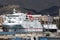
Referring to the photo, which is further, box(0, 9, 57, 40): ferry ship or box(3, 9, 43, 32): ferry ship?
box(3, 9, 43, 32): ferry ship

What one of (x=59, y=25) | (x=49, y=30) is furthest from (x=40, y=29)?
(x=59, y=25)

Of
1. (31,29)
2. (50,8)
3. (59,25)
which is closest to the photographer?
(31,29)

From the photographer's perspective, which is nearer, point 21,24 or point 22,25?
point 22,25

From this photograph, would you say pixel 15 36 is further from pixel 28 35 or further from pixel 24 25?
pixel 24 25

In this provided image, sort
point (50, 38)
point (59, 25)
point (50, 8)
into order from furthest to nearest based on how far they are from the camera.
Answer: point (50, 8), point (59, 25), point (50, 38)

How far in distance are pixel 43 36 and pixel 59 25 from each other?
5.39 meters

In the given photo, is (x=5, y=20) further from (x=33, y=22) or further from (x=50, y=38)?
(x=50, y=38)

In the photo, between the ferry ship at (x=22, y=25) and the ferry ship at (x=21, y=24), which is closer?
the ferry ship at (x=22, y=25)

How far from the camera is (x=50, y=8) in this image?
38906 millimetres

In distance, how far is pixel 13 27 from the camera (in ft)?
78.7

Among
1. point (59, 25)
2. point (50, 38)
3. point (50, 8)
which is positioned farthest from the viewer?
point (50, 8)

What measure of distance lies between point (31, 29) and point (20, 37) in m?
3.11

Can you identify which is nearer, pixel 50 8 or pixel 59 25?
pixel 59 25

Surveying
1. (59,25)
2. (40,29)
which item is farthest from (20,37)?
(59,25)
